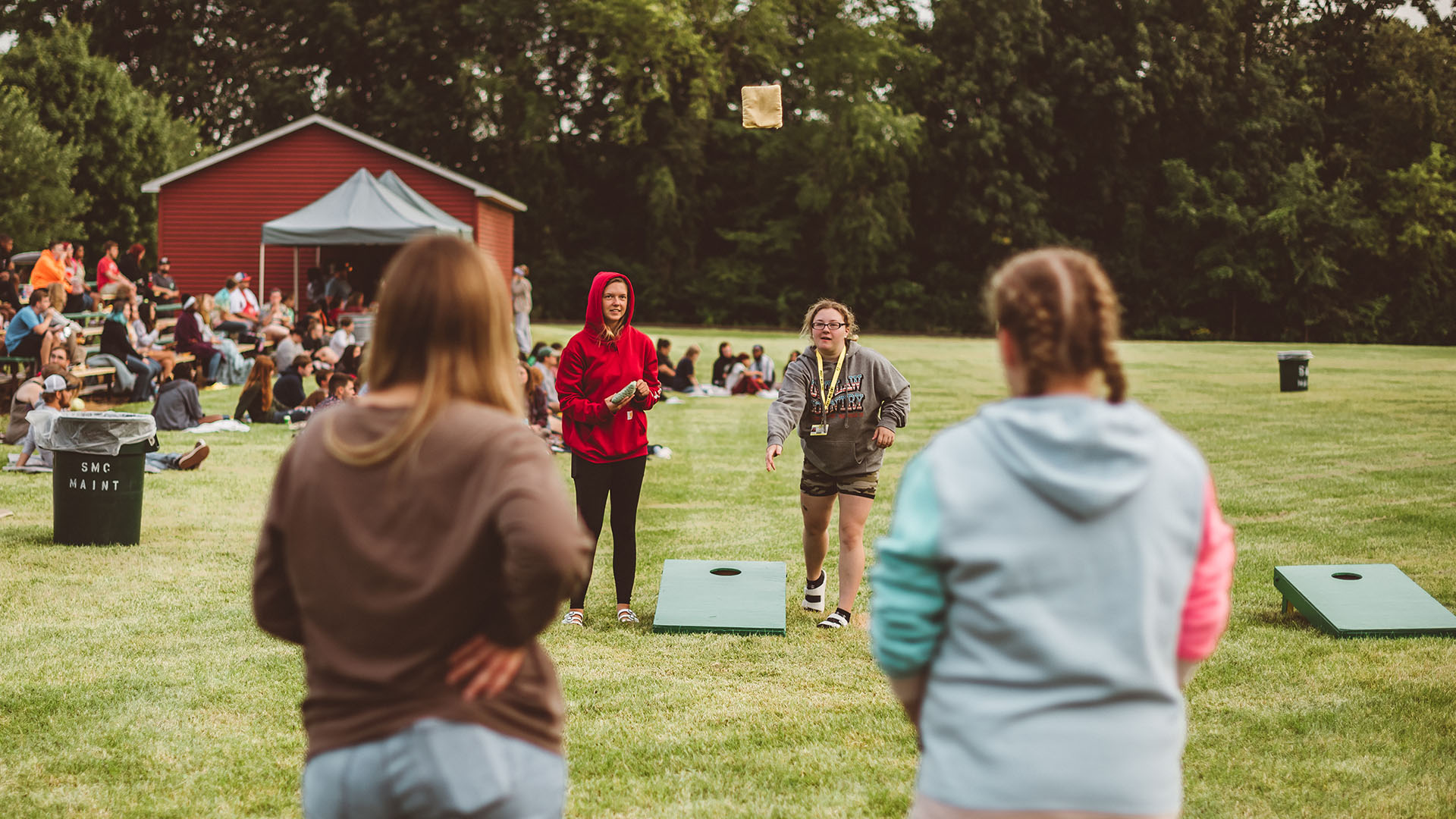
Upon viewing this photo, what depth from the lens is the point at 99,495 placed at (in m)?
9.16

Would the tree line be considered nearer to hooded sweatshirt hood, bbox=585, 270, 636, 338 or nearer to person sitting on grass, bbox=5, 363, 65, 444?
person sitting on grass, bbox=5, 363, 65, 444

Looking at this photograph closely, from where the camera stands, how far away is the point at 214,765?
5090 mm

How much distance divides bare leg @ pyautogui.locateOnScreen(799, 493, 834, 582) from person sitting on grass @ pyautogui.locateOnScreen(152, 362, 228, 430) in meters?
11.1

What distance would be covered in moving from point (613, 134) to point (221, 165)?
72.3 ft

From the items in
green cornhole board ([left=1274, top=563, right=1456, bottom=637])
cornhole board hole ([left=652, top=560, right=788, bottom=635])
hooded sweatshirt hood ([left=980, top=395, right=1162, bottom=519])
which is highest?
hooded sweatshirt hood ([left=980, top=395, right=1162, bottom=519])

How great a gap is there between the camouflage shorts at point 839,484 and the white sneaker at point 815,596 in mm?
A: 706

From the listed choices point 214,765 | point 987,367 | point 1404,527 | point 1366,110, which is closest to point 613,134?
point 987,367

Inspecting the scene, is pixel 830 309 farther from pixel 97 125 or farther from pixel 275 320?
pixel 97 125

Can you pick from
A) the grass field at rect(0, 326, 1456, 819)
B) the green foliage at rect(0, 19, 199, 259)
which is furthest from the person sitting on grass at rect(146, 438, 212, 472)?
the green foliage at rect(0, 19, 199, 259)

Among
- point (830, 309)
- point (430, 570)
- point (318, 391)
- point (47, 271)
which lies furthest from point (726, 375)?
point (430, 570)

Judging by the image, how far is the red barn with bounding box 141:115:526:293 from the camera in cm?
3203

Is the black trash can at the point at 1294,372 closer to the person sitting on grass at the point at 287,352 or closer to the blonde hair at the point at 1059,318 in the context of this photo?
the person sitting on grass at the point at 287,352

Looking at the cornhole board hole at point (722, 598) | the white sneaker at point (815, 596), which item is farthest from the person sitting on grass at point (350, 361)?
the white sneaker at point (815, 596)

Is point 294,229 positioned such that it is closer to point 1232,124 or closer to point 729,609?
point 729,609
